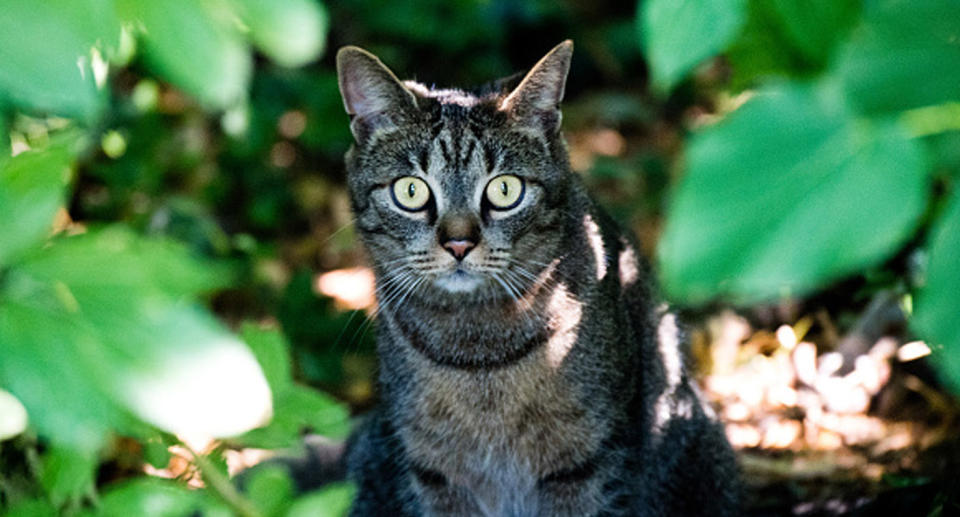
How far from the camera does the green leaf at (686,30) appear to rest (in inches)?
29.1

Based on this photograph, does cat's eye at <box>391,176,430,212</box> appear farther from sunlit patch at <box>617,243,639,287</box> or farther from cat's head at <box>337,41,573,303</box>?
sunlit patch at <box>617,243,639,287</box>

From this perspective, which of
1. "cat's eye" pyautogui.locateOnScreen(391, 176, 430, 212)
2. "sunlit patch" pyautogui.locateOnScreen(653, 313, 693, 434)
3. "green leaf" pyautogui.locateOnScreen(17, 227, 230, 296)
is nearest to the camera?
"green leaf" pyautogui.locateOnScreen(17, 227, 230, 296)

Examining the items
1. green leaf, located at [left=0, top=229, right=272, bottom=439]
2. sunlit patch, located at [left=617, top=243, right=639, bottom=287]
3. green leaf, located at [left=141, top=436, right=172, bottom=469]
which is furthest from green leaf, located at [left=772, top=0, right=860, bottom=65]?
sunlit patch, located at [left=617, top=243, right=639, bottom=287]

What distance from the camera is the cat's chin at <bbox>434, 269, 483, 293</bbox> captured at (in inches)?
94.0

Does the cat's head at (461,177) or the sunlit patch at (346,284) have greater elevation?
the sunlit patch at (346,284)

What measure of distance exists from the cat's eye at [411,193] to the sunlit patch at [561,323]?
1.43 ft

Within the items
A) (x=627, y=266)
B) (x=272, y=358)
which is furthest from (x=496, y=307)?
(x=272, y=358)

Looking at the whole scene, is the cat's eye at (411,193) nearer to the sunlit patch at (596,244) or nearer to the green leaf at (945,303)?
the sunlit patch at (596,244)

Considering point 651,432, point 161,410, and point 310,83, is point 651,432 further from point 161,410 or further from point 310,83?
point 310,83

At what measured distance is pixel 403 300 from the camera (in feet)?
8.59

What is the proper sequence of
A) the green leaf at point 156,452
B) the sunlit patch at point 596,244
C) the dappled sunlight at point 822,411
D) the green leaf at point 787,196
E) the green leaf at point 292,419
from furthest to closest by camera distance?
the dappled sunlight at point 822,411 → the sunlit patch at point 596,244 → the green leaf at point 156,452 → the green leaf at point 292,419 → the green leaf at point 787,196

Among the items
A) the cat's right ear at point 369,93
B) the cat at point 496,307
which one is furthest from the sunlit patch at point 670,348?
the cat's right ear at point 369,93

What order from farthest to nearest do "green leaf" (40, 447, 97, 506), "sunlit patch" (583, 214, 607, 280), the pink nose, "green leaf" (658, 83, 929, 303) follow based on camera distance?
"sunlit patch" (583, 214, 607, 280), the pink nose, "green leaf" (40, 447, 97, 506), "green leaf" (658, 83, 929, 303)

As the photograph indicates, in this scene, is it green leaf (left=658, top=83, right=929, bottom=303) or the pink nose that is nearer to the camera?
green leaf (left=658, top=83, right=929, bottom=303)
